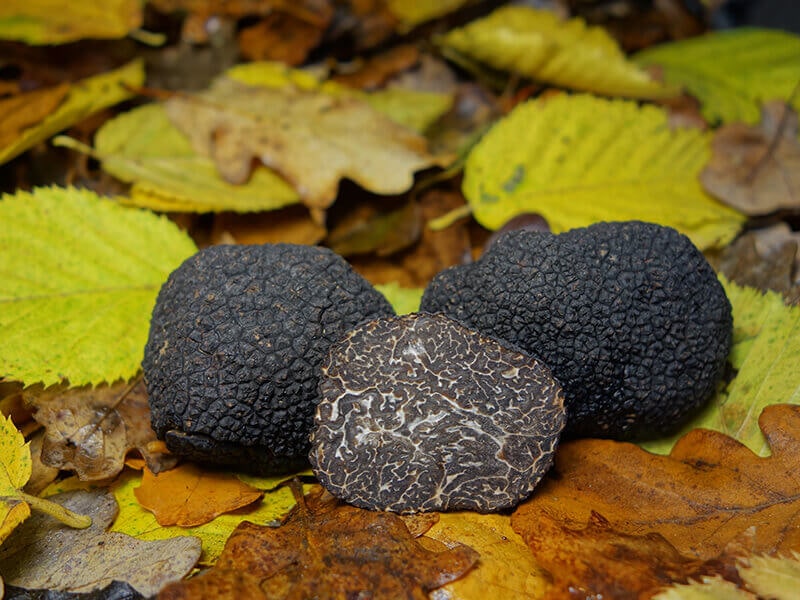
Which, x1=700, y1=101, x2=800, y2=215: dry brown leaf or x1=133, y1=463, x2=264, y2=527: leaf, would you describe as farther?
x1=700, y1=101, x2=800, y2=215: dry brown leaf

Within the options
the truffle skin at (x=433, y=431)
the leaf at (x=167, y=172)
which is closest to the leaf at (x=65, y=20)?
the leaf at (x=167, y=172)

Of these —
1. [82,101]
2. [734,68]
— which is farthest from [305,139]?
[734,68]

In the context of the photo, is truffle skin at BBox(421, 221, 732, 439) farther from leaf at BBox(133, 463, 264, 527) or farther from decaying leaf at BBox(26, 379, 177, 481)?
decaying leaf at BBox(26, 379, 177, 481)

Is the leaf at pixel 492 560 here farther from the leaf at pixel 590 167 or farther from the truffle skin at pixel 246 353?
the leaf at pixel 590 167

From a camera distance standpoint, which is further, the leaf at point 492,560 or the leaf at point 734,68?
the leaf at point 734,68

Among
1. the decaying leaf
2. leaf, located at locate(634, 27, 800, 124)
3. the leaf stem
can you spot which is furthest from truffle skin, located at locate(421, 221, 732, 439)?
leaf, located at locate(634, 27, 800, 124)
